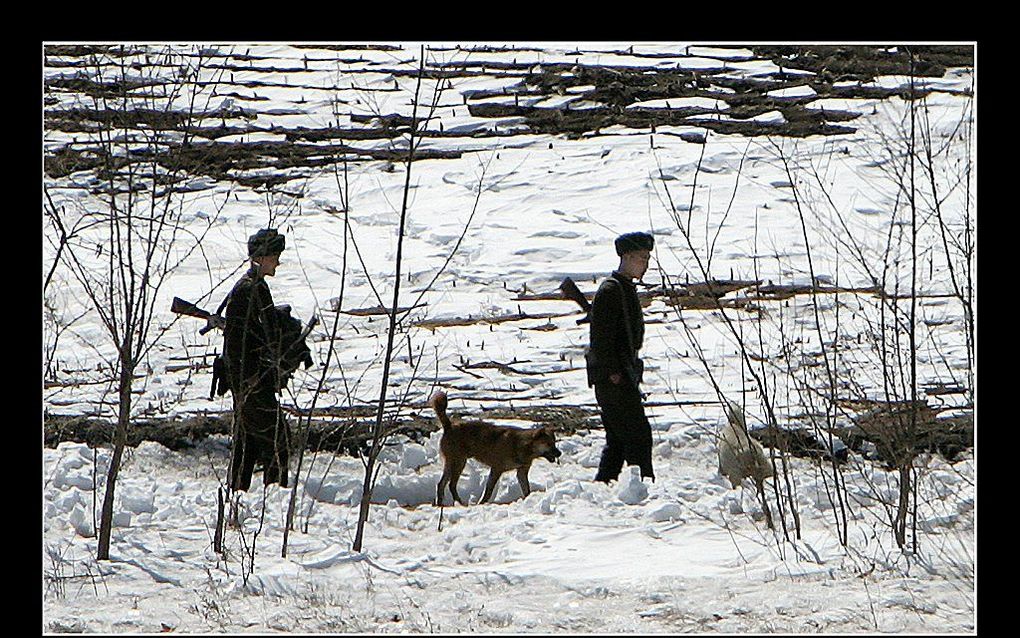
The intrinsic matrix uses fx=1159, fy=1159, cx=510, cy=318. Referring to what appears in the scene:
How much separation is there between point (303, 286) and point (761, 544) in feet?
22.1

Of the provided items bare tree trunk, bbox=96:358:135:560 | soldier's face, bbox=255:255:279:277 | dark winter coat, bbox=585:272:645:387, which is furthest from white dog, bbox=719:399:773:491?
bare tree trunk, bbox=96:358:135:560

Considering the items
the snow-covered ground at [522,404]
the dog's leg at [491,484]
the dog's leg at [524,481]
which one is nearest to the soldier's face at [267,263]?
the snow-covered ground at [522,404]

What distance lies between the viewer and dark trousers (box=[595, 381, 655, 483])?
25.3ft

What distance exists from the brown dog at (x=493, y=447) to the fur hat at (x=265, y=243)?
55.8 inches

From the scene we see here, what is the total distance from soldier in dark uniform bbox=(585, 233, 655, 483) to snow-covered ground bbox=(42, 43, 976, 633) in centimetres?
29

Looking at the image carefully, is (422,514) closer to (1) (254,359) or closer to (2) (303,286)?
(1) (254,359)

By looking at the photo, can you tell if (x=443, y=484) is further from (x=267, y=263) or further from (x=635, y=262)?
(x=635, y=262)

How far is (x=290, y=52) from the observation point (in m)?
13.5

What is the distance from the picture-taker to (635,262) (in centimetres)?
773

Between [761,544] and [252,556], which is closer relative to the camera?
[252,556]

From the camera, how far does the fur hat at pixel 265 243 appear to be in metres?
7.15

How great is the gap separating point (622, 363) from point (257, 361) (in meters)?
2.44

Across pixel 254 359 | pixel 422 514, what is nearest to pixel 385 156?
pixel 254 359

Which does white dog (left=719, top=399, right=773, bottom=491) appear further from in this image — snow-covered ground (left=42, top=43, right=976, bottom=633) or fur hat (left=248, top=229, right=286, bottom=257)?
fur hat (left=248, top=229, right=286, bottom=257)
